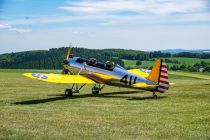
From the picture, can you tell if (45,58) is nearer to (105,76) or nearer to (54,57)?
(54,57)

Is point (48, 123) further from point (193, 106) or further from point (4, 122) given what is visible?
point (193, 106)

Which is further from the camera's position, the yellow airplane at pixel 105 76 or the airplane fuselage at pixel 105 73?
the airplane fuselage at pixel 105 73

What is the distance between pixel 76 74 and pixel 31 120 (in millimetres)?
12850

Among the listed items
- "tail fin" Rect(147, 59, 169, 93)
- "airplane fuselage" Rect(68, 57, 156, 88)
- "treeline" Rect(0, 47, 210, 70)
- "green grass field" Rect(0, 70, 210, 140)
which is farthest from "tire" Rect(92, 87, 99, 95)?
"treeline" Rect(0, 47, 210, 70)

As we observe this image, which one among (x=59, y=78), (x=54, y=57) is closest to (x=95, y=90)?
(x=59, y=78)

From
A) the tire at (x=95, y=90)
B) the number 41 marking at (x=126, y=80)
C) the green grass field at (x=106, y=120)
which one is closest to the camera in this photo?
the green grass field at (x=106, y=120)

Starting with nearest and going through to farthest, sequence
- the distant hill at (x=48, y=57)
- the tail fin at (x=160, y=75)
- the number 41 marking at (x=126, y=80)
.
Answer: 1. the tail fin at (x=160, y=75)
2. the number 41 marking at (x=126, y=80)
3. the distant hill at (x=48, y=57)

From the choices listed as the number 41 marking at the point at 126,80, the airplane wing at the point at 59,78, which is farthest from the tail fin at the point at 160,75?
the airplane wing at the point at 59,78

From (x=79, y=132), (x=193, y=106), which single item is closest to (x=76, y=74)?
(x=193, y=106)

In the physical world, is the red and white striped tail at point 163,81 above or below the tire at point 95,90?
above

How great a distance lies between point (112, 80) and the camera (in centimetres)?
2381

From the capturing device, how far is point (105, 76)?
79.7 ft

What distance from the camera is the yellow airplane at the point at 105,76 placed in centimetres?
2125

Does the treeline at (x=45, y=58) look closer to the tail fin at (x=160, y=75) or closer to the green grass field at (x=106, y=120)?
the tail fin at (x=160, y=75)
